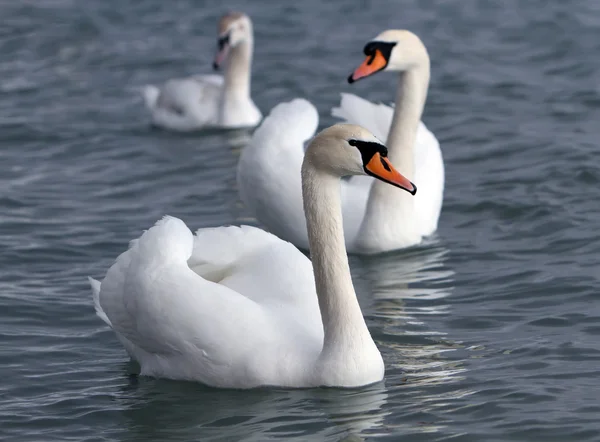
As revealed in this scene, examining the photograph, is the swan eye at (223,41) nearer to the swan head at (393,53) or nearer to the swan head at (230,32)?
the swan head at (230,32)

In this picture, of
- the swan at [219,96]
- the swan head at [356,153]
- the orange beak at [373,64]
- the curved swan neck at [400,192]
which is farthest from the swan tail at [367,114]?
the swan head at [356,153]

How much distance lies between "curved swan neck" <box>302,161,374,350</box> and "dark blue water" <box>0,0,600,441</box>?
30cm

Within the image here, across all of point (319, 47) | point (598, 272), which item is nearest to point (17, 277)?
point (598, 272)

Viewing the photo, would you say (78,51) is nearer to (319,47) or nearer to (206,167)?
(319,47)

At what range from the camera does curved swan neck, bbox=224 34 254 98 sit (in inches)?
566

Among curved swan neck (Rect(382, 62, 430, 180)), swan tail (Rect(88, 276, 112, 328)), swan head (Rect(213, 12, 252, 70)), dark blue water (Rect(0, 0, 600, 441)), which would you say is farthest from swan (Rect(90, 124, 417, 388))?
swan head (Rect(213, 12, 252, 70))

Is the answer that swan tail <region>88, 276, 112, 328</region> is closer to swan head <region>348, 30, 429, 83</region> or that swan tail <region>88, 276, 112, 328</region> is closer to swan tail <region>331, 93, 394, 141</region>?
swan head <region>348, 30, 429, 83</region>

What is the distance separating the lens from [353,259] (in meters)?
9.50

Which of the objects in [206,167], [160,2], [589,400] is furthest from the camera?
[160,2]

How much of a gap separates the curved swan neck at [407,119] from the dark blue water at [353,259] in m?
0.65

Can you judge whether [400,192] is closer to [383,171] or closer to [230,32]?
[383,171]

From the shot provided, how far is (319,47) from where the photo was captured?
1597 cm

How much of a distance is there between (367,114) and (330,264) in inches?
158

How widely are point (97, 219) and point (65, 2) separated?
9107 millimetres
